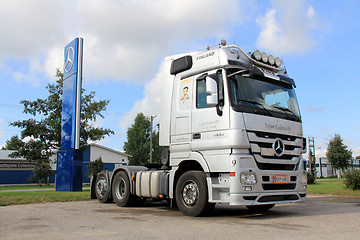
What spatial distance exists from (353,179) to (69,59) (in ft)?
48.7

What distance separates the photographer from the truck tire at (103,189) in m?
10.9

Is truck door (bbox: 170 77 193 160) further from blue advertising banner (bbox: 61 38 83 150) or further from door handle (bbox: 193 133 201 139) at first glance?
blue advertising banner (bbox: 61 38 83 150)

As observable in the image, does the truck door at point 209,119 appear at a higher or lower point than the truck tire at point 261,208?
higher

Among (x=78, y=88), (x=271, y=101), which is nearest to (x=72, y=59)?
(x=78, y=88)

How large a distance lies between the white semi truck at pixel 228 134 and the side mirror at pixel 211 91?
2 centimetres

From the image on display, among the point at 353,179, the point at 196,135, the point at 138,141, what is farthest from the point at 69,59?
the point at 138,141

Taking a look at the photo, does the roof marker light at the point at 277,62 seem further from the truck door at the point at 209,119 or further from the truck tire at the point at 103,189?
the truck tire at the point at 103,189

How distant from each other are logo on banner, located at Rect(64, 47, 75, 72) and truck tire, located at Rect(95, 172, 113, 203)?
641cm

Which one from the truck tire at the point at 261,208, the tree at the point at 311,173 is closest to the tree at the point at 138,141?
the tree at the point at 311,173

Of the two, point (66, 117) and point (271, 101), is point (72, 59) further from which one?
point (271, 101)

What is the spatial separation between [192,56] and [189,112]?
1477mm

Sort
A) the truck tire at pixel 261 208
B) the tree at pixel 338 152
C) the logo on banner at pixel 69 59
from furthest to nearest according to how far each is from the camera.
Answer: the tree at pixel 338 152, the logo on banner at pixel 69 59, the truck tire at pixel 261 208

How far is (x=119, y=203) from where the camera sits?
10.2 meters

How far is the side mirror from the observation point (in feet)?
23.3
